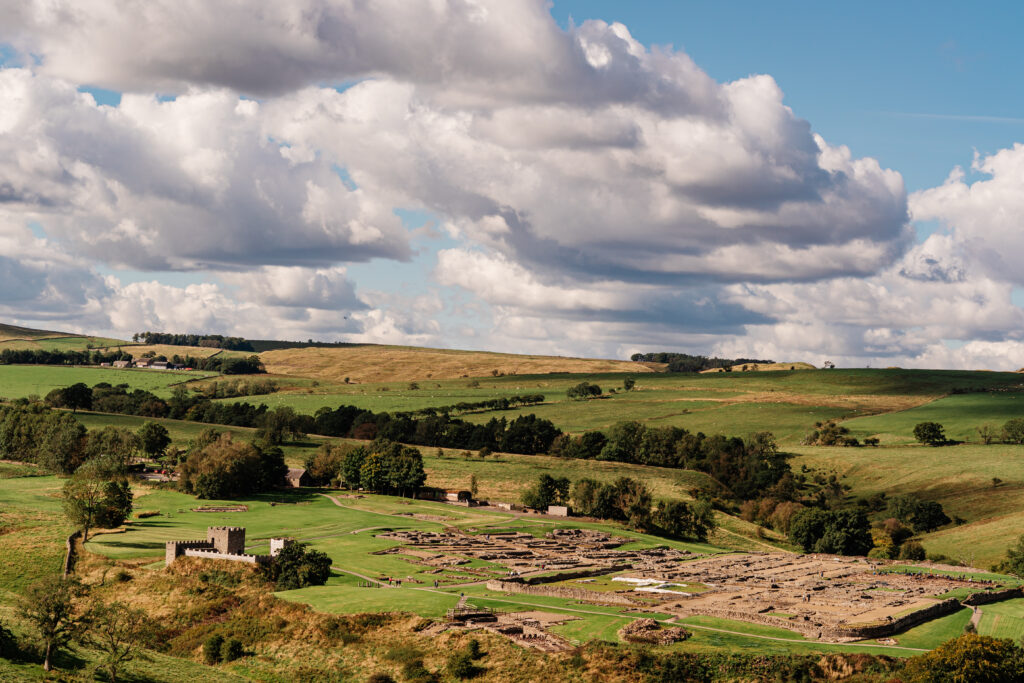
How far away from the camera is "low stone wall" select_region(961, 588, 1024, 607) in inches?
3895

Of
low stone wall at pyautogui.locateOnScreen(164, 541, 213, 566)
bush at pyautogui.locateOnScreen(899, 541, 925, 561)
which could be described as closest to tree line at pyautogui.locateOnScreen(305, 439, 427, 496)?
low stone wall at pyautogui.locateOnScreen(164, 541, 213, 566)

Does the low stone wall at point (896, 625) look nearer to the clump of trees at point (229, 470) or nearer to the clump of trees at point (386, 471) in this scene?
the clump of trees at point (386, 471)

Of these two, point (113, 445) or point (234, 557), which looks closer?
point (234, 557)

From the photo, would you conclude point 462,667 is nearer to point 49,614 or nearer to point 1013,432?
point 49,614

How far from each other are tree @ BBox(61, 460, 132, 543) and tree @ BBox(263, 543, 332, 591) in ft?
82.2

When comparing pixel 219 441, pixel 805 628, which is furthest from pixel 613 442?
Answer: pixel 805 628

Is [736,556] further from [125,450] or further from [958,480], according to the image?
[125,450]

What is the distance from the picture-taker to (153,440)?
555 feet

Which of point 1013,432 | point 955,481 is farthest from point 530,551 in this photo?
point 1013,432

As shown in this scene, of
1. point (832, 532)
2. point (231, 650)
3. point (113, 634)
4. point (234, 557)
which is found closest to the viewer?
point (113, 634)

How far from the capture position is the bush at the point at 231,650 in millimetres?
76938

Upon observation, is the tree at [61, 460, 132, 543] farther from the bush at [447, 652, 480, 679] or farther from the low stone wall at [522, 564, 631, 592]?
the bush at [447, 652, 480, 679]

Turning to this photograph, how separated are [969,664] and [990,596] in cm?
4308

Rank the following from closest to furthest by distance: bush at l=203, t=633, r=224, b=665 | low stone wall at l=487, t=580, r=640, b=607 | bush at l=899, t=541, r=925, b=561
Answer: bush at l=203, t=633, r=224, b=665, low stone wall at l=487, t=580, r=640, b=607, bush at l=899, t=541, r=925, b=561
